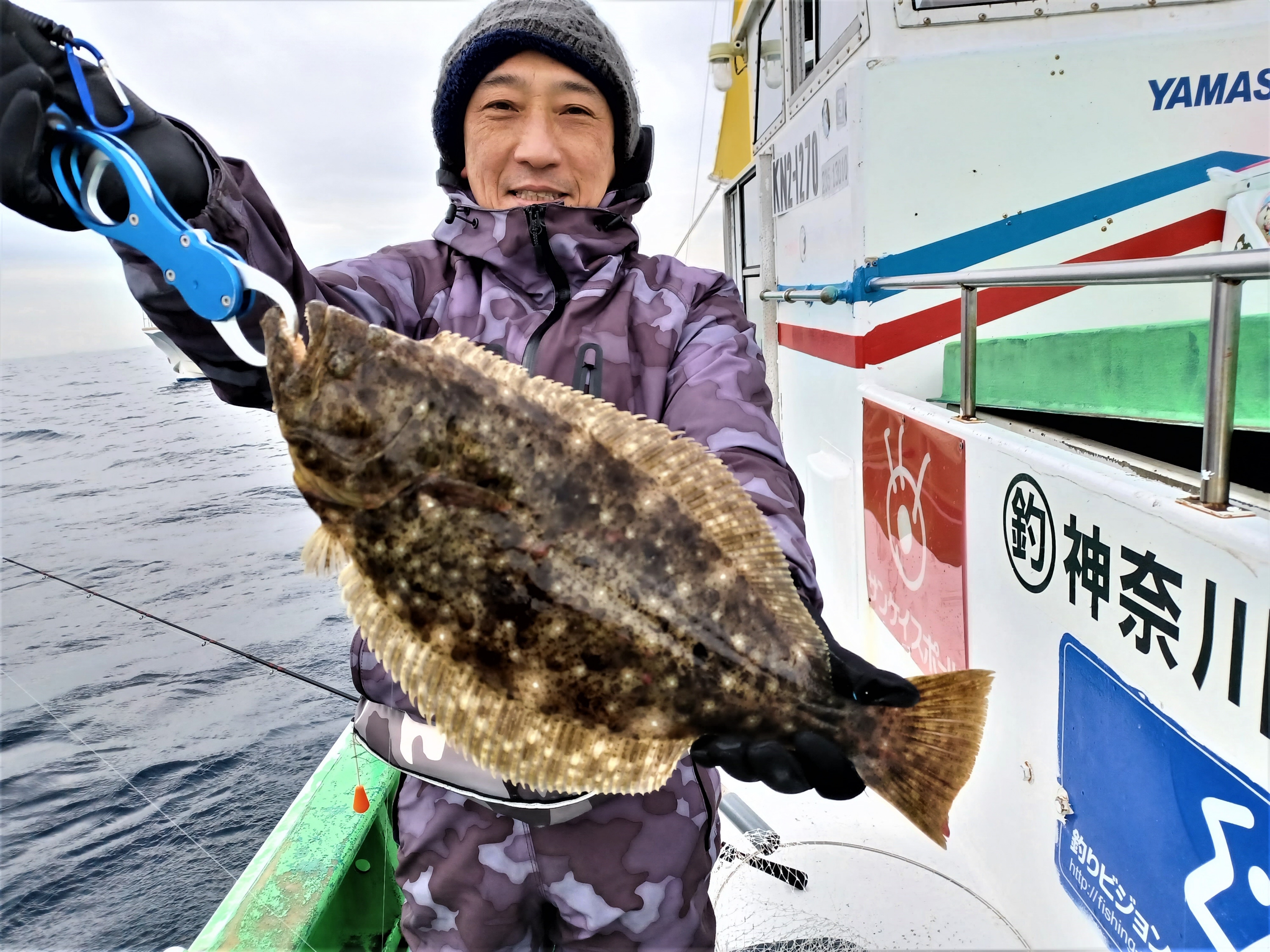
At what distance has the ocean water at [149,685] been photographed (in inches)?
167

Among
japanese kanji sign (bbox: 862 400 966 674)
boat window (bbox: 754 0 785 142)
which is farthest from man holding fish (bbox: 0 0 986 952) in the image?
boat window (bbox: 754 0 785 142)

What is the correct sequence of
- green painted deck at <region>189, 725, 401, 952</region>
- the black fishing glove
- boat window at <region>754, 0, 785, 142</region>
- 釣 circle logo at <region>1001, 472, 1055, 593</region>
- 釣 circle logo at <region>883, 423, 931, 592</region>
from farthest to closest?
boat window at <region>754, 0, 785, 142</region> → 釣 circle logo at <region>883, 423, 931, 592</region> → green painted deck at <region>189, 725, 401, 952</region> → 釣 circle logo at <region>1001, 472, 1055, 593</region> → the black fishing glove

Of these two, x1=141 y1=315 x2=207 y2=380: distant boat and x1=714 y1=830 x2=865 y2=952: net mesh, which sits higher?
x1=141 y1=315 x2=207 y2=380: distant boat

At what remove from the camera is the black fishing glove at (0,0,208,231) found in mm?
1332

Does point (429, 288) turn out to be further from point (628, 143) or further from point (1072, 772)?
point (1072, 772)

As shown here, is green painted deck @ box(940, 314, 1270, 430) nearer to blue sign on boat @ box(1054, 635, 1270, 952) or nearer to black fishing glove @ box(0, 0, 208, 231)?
blue sign on boat @ box(1054, 635, 1270, 952)

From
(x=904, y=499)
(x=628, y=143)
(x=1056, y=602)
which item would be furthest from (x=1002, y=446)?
(x=628, y=143)

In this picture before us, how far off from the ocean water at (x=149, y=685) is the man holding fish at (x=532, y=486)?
386 mm

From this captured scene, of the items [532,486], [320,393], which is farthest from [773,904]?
[320,393]

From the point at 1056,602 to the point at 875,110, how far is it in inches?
108

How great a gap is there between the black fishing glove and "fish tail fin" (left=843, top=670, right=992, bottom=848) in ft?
5.68

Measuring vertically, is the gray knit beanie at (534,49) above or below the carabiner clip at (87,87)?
above

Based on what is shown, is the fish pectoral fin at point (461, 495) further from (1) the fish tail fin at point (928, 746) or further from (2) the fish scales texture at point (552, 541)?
(1) the fish tail fin at point (928, 746)

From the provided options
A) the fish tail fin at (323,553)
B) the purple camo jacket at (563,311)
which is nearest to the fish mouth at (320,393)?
the fish tail fin at (323,553)
